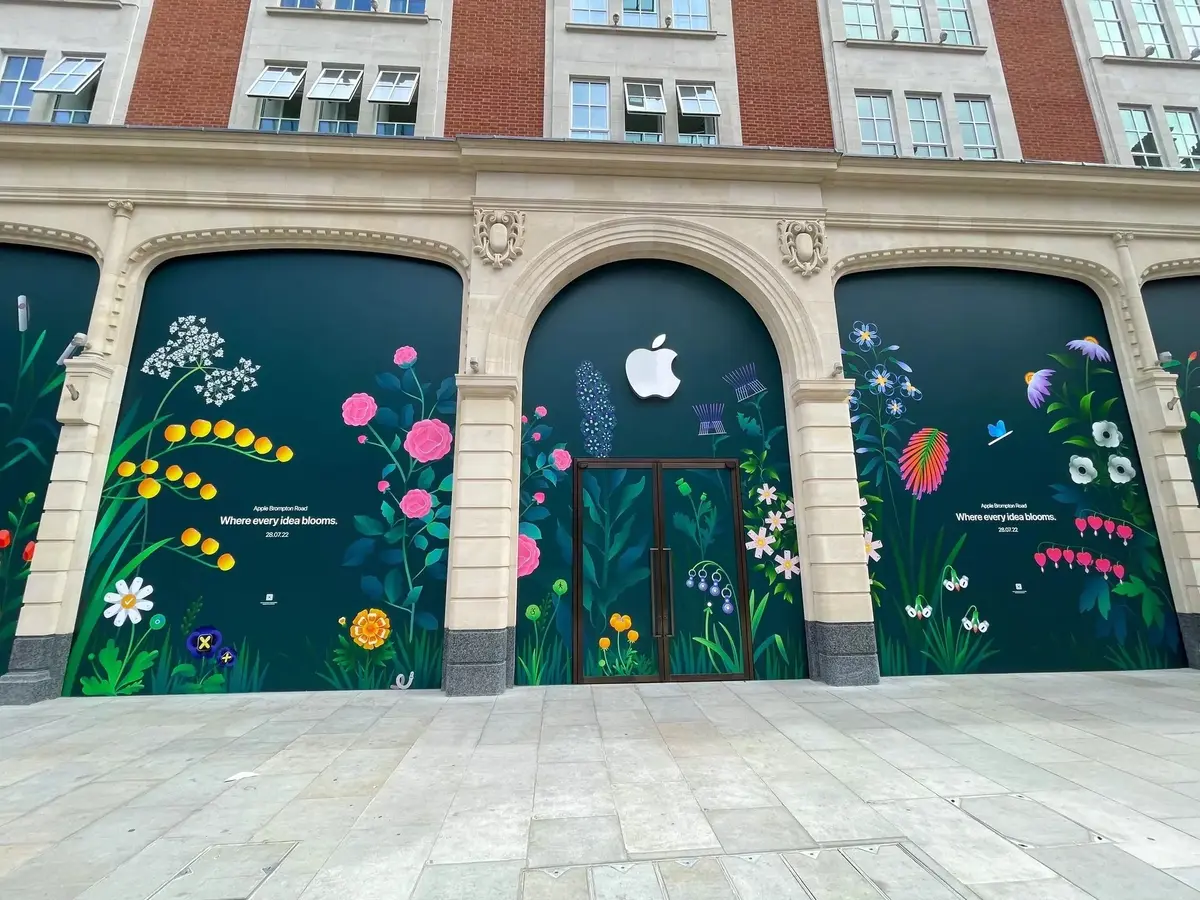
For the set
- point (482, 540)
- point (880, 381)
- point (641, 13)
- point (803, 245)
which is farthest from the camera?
point (641, 13)

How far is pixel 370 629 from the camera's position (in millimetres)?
7617

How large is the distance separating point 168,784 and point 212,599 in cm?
372

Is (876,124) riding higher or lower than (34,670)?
higher

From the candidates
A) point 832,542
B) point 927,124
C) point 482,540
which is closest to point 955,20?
point 927,124

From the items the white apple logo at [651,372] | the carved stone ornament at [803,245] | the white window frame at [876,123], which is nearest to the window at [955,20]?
the white window frame at [876,123]

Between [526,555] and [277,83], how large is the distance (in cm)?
952

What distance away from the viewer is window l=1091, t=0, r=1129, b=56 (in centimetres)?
1100

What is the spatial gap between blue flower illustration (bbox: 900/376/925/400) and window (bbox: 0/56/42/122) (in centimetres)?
1563

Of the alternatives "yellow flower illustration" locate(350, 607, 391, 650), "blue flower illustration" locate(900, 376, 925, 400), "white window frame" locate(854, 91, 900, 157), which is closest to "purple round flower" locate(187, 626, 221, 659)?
"yellow flower illustration" locate(350, 607, 391, 650)

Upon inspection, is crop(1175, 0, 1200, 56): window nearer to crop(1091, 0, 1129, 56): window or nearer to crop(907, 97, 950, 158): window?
crop(1091, 0, 1129, 56): window

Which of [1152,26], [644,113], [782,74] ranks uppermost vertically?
[1152,26]

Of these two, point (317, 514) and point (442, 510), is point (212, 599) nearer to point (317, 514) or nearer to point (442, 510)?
point (317, 514)

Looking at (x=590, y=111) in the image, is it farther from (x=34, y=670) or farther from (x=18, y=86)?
(x=34, y=670)

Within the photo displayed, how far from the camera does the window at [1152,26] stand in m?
11.1
